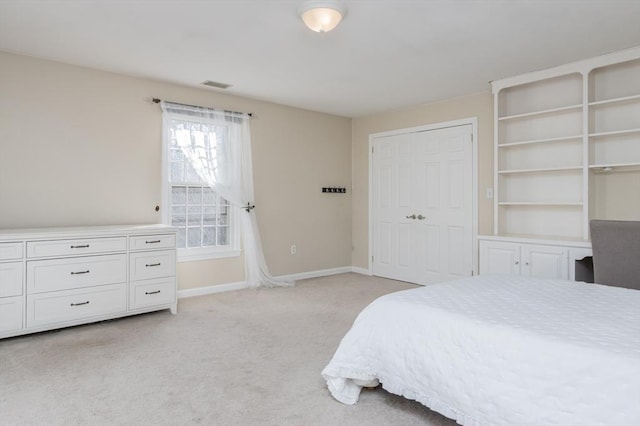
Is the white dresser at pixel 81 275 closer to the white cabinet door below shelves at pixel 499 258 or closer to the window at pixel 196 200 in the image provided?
the window at pixel 196 200

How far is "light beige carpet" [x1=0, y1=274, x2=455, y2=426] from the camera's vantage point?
1.97 m

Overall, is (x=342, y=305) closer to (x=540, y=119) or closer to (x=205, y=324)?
→ (x=205, y=324)

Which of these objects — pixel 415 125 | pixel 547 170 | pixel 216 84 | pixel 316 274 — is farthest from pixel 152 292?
pixel 547 170

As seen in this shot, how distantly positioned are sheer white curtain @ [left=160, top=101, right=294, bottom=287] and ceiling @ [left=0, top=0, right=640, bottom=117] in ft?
1.38

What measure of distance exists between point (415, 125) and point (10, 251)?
4.46 metres

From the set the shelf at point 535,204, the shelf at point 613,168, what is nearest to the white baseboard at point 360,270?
the shelf at point 535,204

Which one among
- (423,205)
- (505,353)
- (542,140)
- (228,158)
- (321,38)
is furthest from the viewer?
(423,205)

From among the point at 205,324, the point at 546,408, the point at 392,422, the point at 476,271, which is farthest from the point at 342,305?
the point at 546,408

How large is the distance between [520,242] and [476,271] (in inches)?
38.5

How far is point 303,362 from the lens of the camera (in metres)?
2.64

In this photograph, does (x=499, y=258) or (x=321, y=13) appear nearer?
(x=321, y=13)

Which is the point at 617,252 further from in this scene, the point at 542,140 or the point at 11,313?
the point at 11,313

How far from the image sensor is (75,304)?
319cm

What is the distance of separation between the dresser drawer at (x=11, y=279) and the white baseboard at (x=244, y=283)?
1.59 meters
